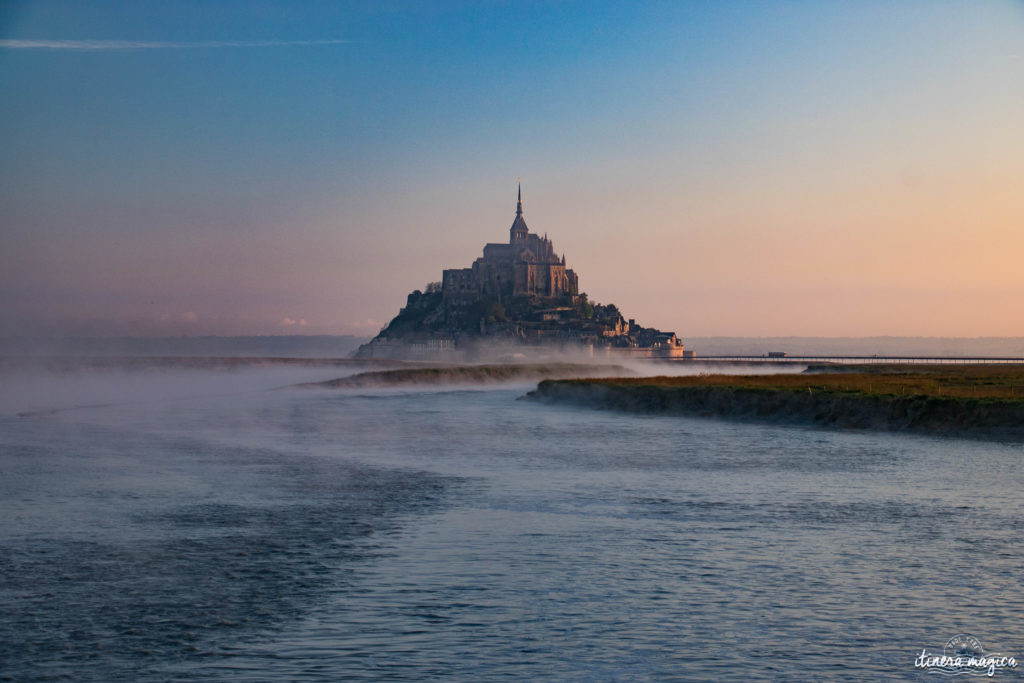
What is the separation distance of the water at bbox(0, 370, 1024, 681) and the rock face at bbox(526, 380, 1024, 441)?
28.7 ft

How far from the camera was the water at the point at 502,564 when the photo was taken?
9312 millimetres

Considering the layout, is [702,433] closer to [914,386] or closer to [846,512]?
[846,512]

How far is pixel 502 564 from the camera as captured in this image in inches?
520

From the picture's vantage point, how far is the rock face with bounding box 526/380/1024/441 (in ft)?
116

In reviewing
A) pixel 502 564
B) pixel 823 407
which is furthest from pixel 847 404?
pixel 502 564

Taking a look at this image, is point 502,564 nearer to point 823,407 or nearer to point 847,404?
point 847,404

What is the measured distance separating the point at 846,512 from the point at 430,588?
942 centimetres

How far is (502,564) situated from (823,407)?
32.7 metres

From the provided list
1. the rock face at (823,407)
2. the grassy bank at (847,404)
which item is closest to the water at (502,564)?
the rock face at (823,407)

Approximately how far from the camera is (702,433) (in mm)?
36719

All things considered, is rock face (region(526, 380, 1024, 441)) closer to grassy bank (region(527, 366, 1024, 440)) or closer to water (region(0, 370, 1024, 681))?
grassy bank (region(527, 366, 1024, 440))

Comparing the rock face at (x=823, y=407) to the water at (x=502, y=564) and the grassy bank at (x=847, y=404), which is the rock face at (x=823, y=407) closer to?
the grassy bank at (x=847, y=404)

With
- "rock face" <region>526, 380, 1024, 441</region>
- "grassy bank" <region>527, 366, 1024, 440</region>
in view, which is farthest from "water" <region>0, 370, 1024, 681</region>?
"grassy bank" <region>527, 366, 1024, 440</region>

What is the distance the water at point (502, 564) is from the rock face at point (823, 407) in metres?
8.75
